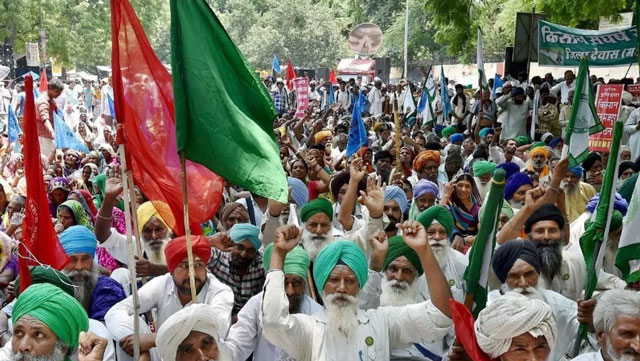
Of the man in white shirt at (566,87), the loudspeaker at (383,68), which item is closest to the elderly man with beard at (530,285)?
the man in white shirt at (566,87)

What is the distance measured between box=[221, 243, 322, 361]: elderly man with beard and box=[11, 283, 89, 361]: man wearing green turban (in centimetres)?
84

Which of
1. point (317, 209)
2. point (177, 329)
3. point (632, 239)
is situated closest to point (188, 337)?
point (177, 329)

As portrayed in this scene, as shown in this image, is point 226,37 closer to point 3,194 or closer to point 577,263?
point 577,263

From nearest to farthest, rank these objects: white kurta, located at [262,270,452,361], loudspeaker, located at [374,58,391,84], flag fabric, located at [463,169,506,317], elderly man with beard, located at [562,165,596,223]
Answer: white kurta, located at [262,270,452,361] < flag fabric, located at [463,169,506,317] < elderly man with beard, located at [562,165,596,223] < loudspeaker, located at [374,58,391,84]

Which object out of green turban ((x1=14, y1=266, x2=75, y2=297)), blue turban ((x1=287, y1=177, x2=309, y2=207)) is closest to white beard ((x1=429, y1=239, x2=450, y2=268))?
blue turban ((x1=287, y1=177, x2=309, y2=207))

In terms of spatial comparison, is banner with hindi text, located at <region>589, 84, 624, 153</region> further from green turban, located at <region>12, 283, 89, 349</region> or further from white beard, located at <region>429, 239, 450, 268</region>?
green turban, located at <region>12, 283, 89, 349</region>

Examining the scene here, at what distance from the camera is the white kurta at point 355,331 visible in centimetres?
373

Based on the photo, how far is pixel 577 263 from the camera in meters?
5.01

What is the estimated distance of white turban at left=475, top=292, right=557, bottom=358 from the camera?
332cm

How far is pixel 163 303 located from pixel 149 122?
3.37ft

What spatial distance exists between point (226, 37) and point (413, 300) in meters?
1.79

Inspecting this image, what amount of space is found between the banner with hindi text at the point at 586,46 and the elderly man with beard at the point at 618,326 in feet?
25.6

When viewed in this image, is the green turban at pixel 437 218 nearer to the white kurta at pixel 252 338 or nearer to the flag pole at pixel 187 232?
the white kurta at pixel 252 338

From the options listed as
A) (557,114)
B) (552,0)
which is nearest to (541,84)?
(557,114)
